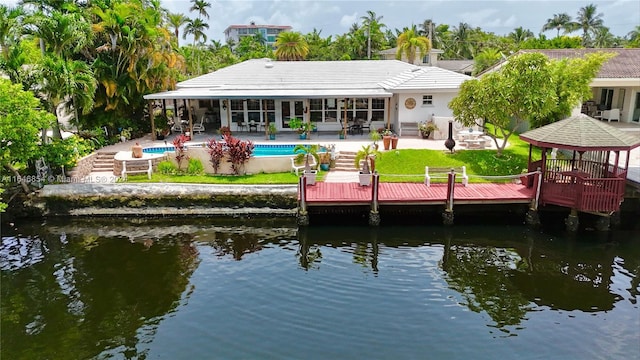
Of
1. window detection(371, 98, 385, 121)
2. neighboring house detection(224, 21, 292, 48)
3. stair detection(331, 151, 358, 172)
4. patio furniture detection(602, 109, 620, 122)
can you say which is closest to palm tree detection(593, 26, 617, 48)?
patio furniture detection(602, 109, 620, 122)

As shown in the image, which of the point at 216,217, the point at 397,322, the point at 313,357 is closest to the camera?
the point at 313,357

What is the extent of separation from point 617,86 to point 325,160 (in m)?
18.5

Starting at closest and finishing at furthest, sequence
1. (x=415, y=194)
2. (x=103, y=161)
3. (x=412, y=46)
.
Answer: (x=415, y=194) → (x=103, y=161) → (x=412, y=46)

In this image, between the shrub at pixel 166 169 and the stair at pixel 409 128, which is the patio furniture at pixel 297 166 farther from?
the stair at pixel 409 128

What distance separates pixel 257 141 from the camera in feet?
89.8

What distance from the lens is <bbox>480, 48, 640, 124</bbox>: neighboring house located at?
2731cm

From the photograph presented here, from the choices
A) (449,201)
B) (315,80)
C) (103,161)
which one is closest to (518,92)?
(449,201)

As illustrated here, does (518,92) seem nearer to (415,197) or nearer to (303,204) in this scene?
(415,197)

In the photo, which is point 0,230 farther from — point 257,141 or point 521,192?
point 521,192

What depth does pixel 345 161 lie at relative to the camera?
23.0 m

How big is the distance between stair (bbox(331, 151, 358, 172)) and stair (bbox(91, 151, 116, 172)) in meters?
11.1

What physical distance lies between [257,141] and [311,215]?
9.47m

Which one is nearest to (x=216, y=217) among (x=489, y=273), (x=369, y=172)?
(x=369, y=172)

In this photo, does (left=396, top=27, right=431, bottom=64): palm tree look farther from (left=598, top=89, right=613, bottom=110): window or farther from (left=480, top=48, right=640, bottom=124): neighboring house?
(left=598, top=89, right=613, bottom=110): window
